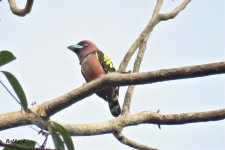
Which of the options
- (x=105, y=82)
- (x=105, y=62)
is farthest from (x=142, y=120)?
(x=105, y=62)

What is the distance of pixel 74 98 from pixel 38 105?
0.85 ft

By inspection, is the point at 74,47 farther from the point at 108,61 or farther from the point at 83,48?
the point at 108,61

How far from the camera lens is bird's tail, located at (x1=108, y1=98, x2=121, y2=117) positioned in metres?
6.03

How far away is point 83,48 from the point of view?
6883 millimetres

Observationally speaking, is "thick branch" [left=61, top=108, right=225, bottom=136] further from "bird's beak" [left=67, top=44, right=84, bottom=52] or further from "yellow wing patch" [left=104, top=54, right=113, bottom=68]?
"bird's beak" [left=67, top=44, right=84, bottom=52]

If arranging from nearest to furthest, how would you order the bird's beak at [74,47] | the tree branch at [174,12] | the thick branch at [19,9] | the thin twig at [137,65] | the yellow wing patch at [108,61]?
the thick branch at [19,9] → the thin twig at [137,65] → the tree branch at [174,12] → the yellow wing patch at [108,61] → the bird's beak at [74,47]

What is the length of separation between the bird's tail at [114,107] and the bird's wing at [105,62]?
423 mm

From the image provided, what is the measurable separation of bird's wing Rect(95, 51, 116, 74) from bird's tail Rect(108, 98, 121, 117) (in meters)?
0.42

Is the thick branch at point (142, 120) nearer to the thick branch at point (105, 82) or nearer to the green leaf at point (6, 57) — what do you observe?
the thick branch at point (105, 82)

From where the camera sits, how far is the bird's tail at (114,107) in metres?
6.03

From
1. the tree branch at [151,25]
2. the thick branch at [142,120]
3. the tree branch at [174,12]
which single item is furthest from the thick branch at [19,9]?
the tree branch at [174,12]

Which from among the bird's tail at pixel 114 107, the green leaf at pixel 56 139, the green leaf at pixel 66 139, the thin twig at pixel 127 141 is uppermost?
the green leaf at pixel 56 139

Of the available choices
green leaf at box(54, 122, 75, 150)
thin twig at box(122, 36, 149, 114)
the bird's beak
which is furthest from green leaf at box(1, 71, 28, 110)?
the bird's beak

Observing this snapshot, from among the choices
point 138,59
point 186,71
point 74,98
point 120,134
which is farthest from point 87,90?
point 138,59
